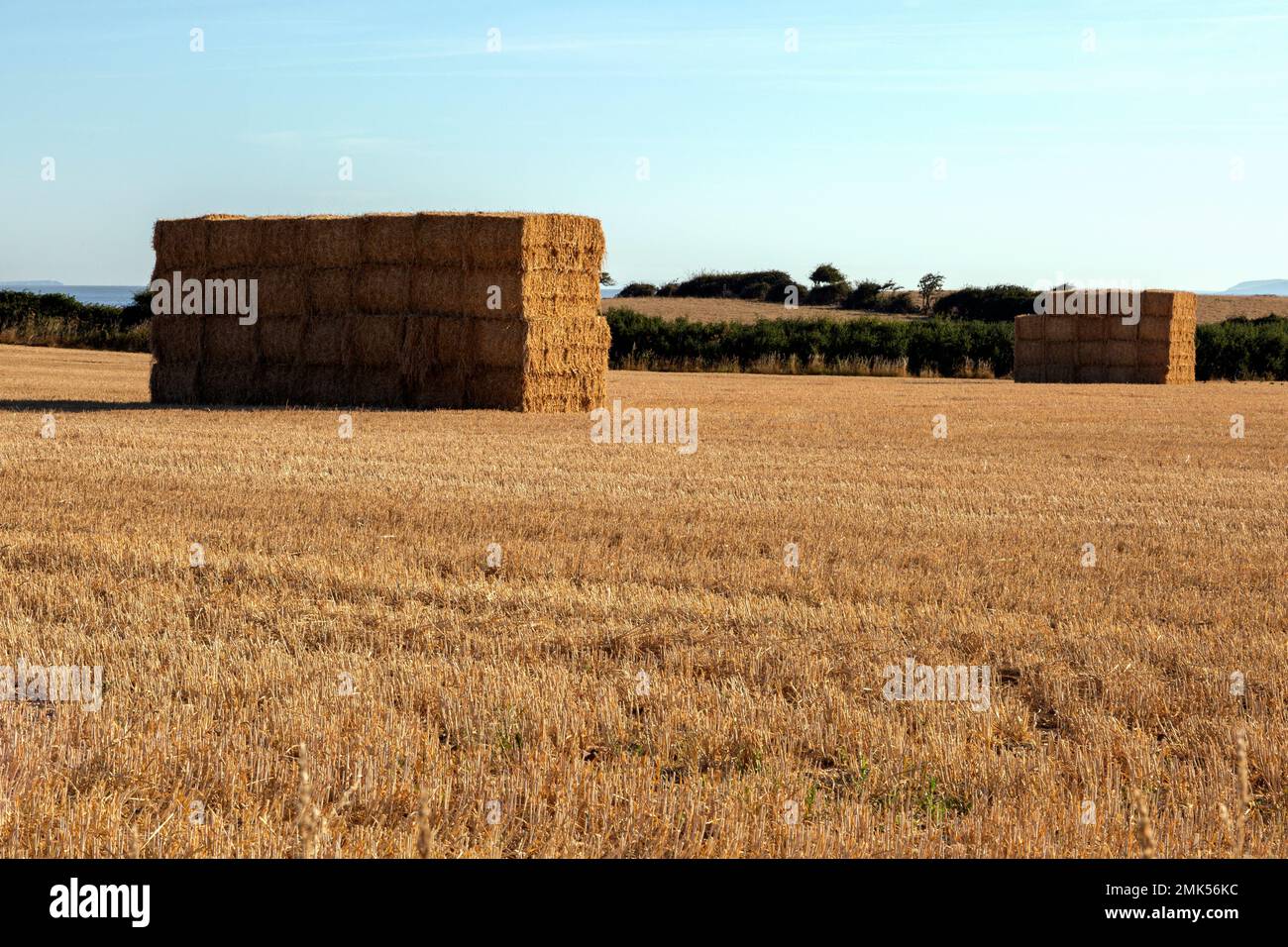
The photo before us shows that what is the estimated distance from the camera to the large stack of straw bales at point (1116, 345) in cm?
3862

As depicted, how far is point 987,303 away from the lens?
241 ft

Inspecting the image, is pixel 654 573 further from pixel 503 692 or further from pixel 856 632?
pixel 503 692

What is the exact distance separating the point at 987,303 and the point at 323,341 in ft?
189

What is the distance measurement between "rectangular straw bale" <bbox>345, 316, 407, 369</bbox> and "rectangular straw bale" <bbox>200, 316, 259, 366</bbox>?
1.72m

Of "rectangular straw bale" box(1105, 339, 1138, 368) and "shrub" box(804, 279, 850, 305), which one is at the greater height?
"shrub" box(804, 279, 850, 305)

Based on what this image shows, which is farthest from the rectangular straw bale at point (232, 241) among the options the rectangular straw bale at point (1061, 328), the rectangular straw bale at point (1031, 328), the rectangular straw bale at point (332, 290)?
the rectangular straw bale at point (1061, 328)

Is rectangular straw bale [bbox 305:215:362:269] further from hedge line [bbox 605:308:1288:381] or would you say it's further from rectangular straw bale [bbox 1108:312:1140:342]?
hedge line [bbox 605:308:1288:381]

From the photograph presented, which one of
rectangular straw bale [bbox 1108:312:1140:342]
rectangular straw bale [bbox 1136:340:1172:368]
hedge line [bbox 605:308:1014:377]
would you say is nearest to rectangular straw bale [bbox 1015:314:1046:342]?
rectangular straw bale [bbox 1108:312:1140:342]

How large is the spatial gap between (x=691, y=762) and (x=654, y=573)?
10.6 feet

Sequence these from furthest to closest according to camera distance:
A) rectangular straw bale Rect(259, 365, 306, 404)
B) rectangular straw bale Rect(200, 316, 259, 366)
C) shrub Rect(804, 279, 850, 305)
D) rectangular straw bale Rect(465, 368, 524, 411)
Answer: shrub Rect(804, 279, 850, 305), rectangular straw bale Rect(200, 316, 259, 366), rectangular straw bale Rect(259, 365, 306, 404), rectangular straw bale Rect(465, 368, 524, 411)

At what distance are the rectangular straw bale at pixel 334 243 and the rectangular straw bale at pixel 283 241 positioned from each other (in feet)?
0.35

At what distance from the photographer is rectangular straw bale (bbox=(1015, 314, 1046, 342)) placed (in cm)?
4003

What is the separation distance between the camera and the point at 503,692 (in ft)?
17.7

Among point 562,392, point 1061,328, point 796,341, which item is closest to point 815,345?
point 796,341
